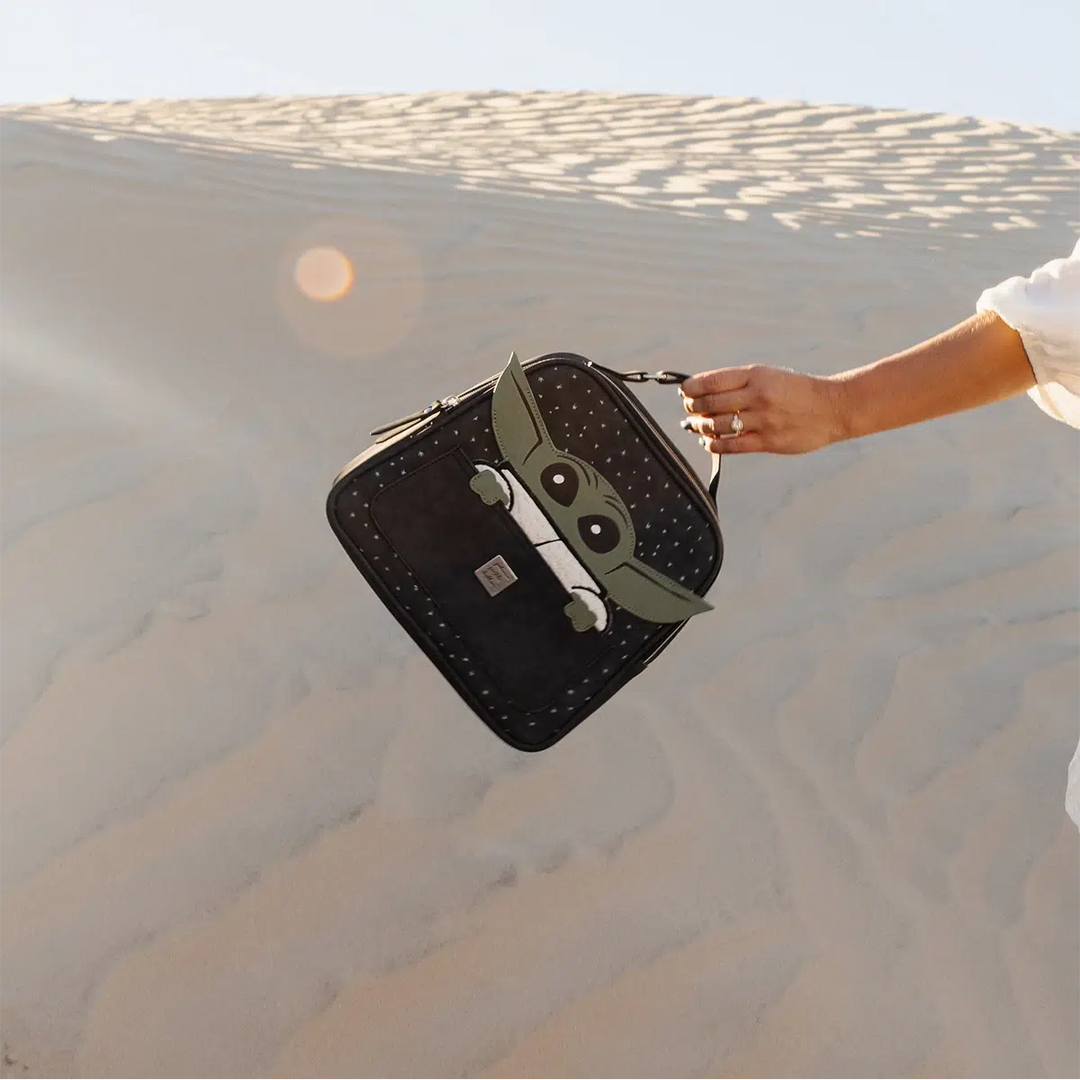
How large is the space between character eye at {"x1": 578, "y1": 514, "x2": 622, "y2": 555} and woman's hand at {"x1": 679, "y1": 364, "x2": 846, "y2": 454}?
257 millimetres

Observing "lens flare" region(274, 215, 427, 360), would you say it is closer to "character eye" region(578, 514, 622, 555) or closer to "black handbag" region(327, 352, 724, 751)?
"black handbag" region(327, 352, 724, 751)

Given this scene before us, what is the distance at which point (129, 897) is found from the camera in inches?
64.1

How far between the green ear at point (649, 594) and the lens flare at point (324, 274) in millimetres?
1996

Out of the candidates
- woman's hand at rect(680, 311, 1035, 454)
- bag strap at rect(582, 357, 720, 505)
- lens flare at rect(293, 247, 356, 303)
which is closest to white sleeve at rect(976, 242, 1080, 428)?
woman's hand at rect(680, 311, 1035, 454)

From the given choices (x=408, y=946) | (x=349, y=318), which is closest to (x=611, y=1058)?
(x=408, y=946)

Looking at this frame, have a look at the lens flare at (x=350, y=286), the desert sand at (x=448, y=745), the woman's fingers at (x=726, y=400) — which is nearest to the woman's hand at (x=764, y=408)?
the woman's fingers at (x=726, y=400)

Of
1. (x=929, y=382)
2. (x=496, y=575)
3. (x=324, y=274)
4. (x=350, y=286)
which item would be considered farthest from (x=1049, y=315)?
(x=324, y=274)

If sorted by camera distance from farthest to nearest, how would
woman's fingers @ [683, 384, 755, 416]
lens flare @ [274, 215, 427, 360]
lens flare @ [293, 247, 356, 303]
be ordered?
lens flare @ [293, 247, 356, 303] < lens flare @ [274, 215, 427, 360] < woman's fingers @ [683, 384, 755, 416]

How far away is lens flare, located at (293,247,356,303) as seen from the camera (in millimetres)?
3477

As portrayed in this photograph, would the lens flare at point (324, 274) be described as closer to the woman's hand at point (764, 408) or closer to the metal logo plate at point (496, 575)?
the metal logo plate at point (496, 575)

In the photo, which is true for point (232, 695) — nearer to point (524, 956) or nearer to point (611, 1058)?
point (524, 956)

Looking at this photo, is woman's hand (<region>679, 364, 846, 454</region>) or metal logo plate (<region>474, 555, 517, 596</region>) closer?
woman's hand (<region>679, 364, 846, 454</region>)

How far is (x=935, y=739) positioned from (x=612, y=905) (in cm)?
78

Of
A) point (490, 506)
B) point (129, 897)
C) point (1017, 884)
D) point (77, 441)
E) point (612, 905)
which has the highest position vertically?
point (490, 506)
